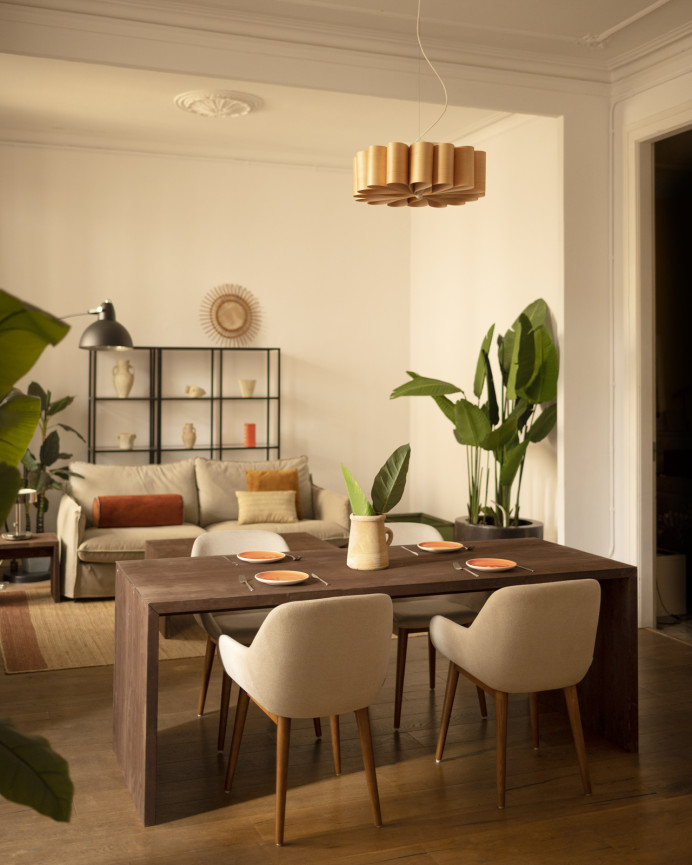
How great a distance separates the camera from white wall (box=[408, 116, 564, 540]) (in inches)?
223

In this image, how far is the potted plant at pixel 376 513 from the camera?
3203 mm

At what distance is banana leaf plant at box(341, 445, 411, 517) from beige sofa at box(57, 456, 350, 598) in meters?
2.85

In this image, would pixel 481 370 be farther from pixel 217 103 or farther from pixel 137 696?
pixel 137 696

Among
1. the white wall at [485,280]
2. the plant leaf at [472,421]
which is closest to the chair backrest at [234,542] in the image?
the plant leaf at [472,421]

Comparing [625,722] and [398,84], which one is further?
Result: [398,84]

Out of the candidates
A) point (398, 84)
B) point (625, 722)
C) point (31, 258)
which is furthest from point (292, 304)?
point (625, 722)

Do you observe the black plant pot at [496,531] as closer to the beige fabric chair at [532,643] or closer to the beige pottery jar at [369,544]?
the beige pottery jar at [369,544]

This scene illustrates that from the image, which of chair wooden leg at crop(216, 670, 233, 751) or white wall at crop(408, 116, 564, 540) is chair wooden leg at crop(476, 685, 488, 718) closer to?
chair wooden leg at crop(216, 670, 233, 751)

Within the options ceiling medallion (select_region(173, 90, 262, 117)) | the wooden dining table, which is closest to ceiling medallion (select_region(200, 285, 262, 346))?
ceiling medallion (select_region(173, 90, 262, 117))

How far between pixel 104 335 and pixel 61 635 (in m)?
2.12

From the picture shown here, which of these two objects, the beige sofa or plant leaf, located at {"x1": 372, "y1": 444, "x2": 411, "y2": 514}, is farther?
the beige sofa

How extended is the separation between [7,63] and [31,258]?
6.22 feet

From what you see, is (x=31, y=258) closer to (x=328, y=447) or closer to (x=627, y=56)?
(x=328, y=447)

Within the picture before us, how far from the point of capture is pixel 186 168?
7184 millimetres
